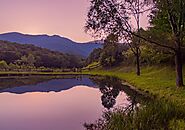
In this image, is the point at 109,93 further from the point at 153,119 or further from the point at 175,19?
the point at 153,119

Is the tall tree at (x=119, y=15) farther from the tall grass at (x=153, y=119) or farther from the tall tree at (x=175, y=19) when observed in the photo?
the tall grass at (x=153, y=119)

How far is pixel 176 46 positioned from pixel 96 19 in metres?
7.49

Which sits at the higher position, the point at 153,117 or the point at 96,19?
the point at 96,19

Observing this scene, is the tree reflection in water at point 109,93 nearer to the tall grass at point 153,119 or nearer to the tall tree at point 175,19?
the tall tree at point 175,19

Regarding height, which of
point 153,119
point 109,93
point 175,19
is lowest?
point 109,93

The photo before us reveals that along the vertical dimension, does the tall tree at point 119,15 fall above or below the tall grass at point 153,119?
above

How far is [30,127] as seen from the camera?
19.0 m

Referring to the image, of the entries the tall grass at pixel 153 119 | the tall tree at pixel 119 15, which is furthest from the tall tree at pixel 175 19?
the tall grass at pixel 153 119

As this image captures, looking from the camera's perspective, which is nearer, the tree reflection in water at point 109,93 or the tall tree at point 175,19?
the tall tree at point 175,19

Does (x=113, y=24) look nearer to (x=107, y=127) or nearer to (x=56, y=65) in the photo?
(x=107, y=127)

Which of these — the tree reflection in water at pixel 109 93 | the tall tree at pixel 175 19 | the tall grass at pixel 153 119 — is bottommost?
the tree reflection in water at pixel 109 93

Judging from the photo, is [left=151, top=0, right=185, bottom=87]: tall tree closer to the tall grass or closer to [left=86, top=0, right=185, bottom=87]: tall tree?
[left=86, top=0, right=185, bottom=87]: tall tree

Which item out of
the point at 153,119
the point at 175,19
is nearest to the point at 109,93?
the point at 175,19

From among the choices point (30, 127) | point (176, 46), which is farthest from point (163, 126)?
point (176, 46)
